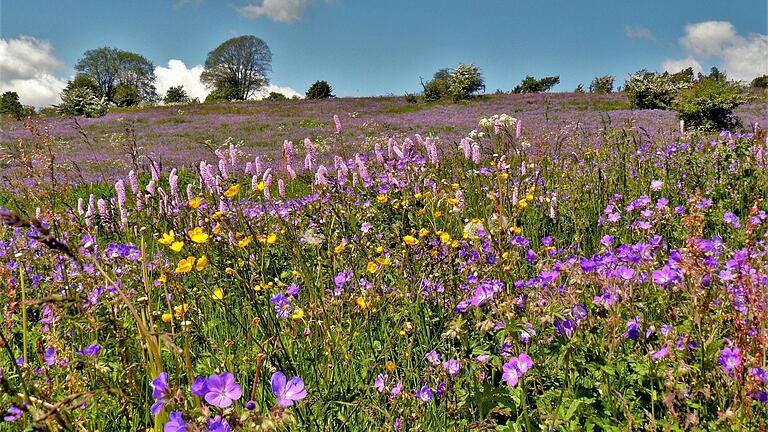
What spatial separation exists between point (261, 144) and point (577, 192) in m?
14.0

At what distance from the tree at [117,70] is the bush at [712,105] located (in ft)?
257

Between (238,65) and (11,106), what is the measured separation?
143 feet

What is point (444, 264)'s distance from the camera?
2.97m

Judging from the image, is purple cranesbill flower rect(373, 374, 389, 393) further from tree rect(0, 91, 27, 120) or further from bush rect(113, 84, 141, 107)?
bush rect(113, 84, 141, 107)

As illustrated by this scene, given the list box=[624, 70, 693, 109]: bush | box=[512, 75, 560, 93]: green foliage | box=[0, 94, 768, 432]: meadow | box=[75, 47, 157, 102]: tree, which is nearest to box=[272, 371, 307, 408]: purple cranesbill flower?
box=[0, 94, 768, 432]: meadow

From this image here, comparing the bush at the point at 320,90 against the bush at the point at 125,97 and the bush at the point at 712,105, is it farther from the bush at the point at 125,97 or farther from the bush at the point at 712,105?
the bush at the point at 712,105

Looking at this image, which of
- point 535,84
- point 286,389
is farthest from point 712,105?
point 535,84

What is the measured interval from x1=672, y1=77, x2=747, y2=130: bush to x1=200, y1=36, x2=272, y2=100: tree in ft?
222

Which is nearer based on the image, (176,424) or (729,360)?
(176,424)

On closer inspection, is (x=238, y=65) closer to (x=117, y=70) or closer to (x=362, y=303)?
(x=117, y=70)

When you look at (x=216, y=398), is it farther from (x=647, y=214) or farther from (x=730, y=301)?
(x=647, y=214)

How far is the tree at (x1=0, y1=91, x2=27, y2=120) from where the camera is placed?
3150 centimetres

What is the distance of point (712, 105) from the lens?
55.3 feet

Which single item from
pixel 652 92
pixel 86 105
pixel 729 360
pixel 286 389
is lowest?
pixel 729 360
